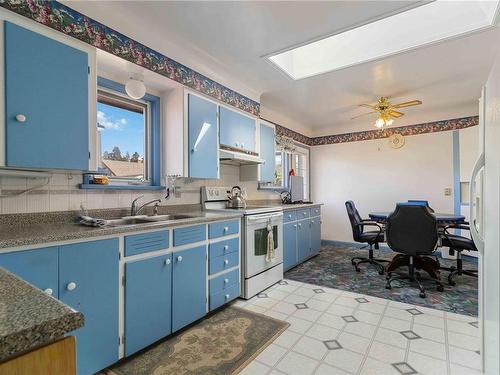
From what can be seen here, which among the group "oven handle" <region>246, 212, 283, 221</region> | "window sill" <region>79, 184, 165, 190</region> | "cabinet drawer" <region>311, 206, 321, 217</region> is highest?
"window sill" <region>79, 184, 165, 190</region>

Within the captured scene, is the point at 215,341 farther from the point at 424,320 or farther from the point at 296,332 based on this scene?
the point at 424,320

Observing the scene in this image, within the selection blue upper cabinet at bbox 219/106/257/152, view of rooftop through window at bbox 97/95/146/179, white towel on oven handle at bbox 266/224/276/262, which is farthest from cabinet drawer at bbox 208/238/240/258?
blue upper cabinet at bbox 219/106/257/152

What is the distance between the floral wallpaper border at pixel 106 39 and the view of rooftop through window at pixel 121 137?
1.45 ft

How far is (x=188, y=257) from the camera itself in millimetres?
2086

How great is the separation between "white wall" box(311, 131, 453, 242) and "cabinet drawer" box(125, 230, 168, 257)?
4.32m

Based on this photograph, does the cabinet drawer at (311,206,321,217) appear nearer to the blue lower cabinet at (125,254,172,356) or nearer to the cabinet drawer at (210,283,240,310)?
the cabinet drawer at (210,283,240,310)

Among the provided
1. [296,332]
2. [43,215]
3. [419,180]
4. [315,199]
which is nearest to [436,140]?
[419,180]

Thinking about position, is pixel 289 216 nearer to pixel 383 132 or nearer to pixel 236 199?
pixel 236 199

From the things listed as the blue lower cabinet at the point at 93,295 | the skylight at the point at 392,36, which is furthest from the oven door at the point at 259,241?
the skylight at the point at 392,36

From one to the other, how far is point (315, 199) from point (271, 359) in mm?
4327

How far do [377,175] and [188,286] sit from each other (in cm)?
431

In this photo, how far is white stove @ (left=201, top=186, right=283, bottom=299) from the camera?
8.87 ft

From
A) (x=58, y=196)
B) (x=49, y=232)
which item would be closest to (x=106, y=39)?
(x=58, y=196)

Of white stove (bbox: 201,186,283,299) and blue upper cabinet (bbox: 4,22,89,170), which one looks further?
white stove (bbox: 201,186,283,299)
